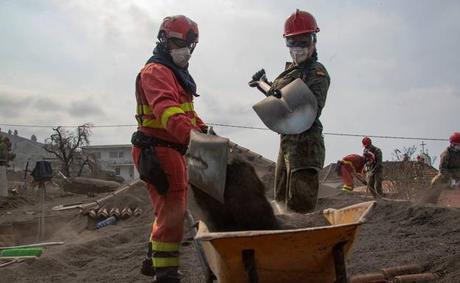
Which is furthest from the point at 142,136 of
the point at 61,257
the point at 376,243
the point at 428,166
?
the point at 428,166

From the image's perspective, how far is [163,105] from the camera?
11.9ft

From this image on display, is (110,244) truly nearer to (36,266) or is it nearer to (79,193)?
(36,266)

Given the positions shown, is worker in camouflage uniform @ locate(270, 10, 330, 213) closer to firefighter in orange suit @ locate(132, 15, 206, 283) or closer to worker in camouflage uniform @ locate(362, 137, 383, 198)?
firefighter in orange suit @ locate(132, 15, 206, 283)

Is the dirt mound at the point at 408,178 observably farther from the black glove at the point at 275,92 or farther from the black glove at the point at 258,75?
the black glove at the point at 275,92

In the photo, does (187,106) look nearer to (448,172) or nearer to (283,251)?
(283,251)

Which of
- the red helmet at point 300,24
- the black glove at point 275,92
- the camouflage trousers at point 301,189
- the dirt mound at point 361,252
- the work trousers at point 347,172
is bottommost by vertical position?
the dirt mound at point 361,252

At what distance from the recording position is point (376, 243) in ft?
19.4

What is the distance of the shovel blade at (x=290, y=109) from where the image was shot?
3.82m

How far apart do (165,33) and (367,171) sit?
12195mm

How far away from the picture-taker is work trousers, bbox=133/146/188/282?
3.84 metres

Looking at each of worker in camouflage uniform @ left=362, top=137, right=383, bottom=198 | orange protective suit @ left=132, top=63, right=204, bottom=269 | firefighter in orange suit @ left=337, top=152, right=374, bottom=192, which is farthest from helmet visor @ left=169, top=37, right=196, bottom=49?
firefighter in orange suit @ left=337, top=152, right=374, bottom=192

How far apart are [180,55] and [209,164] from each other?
1.55 m

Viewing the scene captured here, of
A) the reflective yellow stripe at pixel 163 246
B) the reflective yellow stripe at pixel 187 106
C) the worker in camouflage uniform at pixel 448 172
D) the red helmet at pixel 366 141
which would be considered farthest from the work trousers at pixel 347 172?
the reflective yellow stripe at pixel 163 246

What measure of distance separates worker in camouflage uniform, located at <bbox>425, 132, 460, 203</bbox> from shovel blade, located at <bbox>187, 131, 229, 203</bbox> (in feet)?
33.0
